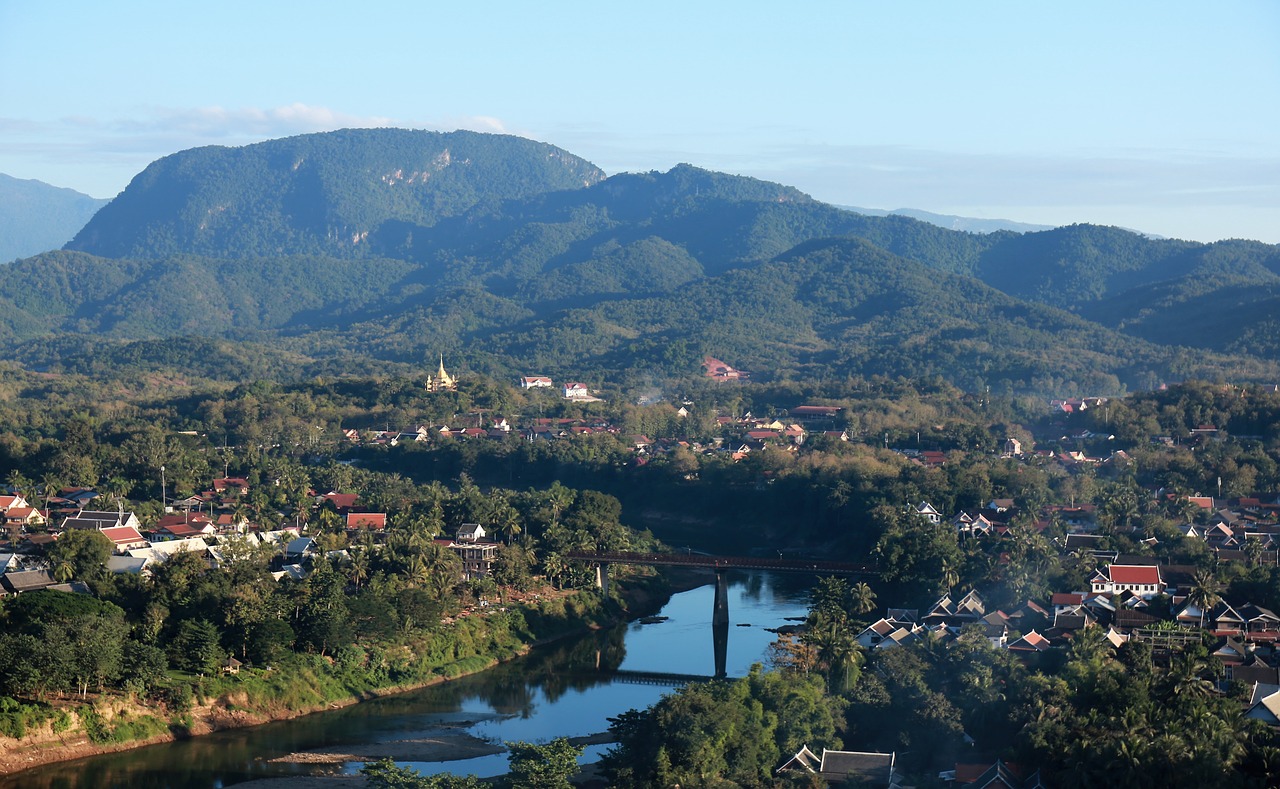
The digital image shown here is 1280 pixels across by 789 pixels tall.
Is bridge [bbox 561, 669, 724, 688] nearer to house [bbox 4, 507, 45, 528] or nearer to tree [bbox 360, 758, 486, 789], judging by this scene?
tree [bbox 360, 758, 486, 789]

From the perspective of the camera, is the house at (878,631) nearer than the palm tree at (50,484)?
Yes

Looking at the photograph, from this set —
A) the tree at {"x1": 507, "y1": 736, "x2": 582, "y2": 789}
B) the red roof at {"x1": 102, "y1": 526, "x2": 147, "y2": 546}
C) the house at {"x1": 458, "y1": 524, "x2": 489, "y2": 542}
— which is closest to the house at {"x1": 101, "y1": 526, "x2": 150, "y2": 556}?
the red roof at {"x1": 102, "y1": 526, "x2": 147, "y2": 546}

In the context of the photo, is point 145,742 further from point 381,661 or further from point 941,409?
point 941,409

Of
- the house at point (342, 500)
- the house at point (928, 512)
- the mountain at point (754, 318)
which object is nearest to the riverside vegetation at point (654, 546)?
the house at point (928, 512)

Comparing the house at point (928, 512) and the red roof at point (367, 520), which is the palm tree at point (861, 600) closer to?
the house at point (928, 512)

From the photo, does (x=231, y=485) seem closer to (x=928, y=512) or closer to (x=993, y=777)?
(x=928, y=512)

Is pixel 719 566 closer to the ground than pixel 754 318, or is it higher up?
closer to the ground

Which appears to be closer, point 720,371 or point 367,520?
point 367,520

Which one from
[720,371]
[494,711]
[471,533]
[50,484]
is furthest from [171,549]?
[720,371]

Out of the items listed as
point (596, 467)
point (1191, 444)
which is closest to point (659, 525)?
point (596, 467)
